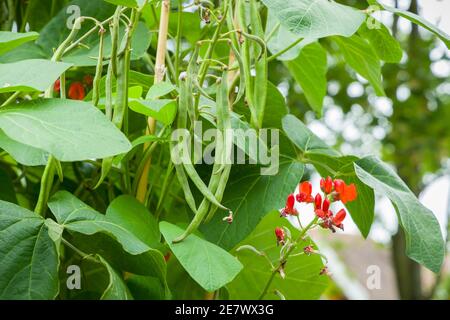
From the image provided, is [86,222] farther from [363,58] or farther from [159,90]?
[363,58]

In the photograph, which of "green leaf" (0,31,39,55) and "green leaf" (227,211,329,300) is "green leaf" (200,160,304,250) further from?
"green leaf" (0,31,39,55)

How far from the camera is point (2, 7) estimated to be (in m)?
0.97

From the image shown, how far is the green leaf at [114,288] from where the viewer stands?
0.61 meters

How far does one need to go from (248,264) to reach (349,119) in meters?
2.47

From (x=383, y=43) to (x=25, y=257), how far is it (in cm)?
53

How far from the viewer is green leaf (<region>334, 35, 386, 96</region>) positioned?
3.01 feet

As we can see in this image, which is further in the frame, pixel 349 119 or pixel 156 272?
pixel 349 119

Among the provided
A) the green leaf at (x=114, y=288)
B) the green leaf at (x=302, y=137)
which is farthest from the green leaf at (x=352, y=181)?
the green leaf at (x=114, y=288)

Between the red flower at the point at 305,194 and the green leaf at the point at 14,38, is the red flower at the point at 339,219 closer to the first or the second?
the red flower at the point at 305,194

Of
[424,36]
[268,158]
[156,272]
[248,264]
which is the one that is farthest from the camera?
[424,36]

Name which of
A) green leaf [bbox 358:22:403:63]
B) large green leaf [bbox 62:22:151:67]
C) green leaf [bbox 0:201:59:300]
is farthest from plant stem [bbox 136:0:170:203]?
green leaf [bbox 358:22:403:63]

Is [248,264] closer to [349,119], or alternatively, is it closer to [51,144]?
[51,144]

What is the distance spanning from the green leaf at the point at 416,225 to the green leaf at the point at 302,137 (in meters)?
0.08
